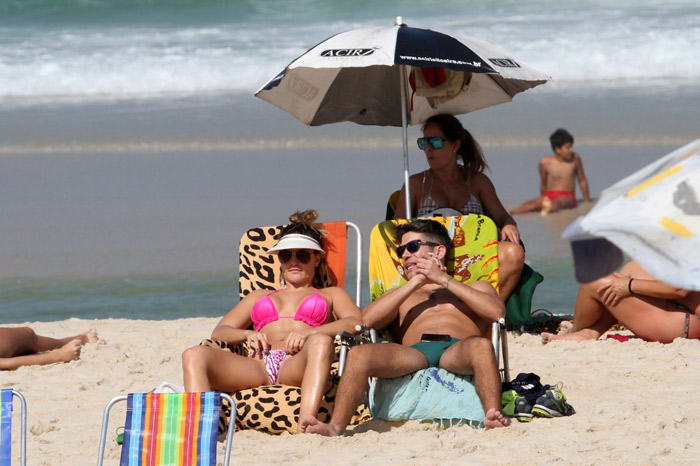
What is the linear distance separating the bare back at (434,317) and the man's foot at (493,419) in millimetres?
610

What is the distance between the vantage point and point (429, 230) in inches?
217

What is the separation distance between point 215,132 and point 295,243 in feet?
29.7

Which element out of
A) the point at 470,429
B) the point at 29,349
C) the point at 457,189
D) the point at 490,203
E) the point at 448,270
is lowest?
the point at 470,429

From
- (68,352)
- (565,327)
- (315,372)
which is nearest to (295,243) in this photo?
(315,372)

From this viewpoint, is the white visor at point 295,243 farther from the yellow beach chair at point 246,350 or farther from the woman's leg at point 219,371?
the woman's leg at point 219,371

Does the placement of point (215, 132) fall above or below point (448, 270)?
above

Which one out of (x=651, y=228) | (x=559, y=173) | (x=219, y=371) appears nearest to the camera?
(x=651, y=228)

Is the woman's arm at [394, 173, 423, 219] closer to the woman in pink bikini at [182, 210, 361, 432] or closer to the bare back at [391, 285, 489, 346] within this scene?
the woman in pink bikini at [182, 210, 361, 432]

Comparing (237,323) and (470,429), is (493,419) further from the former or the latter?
(237,323)

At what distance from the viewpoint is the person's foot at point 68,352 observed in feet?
20.9

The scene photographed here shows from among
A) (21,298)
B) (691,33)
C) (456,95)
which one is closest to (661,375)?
(456,95)

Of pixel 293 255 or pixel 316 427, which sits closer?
pixel 316 427

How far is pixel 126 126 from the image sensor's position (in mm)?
14977

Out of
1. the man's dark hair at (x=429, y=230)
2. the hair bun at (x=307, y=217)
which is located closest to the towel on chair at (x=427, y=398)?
the man's dark hair at (x=429, y=230)
